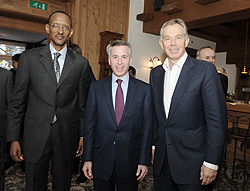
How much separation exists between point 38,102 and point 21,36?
10.9 m

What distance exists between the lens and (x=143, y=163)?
1675 millimetres

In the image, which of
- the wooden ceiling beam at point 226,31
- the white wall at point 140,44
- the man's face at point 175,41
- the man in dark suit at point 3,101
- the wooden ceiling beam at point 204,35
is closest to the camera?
the man's face at point 175,41

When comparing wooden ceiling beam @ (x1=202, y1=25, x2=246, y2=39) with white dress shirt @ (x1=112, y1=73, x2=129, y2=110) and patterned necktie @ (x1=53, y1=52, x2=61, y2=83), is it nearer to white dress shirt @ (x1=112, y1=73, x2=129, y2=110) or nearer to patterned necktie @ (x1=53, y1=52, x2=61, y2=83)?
white dress shirt @ (x1=112, y1=73, x2=129, y2=110)

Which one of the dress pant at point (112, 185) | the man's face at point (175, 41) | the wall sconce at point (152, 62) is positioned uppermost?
the wall sconce at point (152, 62)

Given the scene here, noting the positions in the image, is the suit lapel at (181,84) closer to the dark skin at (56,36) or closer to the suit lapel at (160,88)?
the suit lapel at (160,88)

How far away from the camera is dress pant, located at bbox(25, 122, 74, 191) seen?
5.53 ft

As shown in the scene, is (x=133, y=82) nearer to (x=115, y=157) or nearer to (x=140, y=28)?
(x=115, y=157)

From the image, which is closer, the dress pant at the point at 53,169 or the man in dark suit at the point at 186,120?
the man in dark suit at the point at 186,120

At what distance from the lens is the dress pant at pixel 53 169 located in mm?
1686

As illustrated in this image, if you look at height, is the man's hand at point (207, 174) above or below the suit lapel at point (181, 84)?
below

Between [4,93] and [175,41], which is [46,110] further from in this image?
[175,41]

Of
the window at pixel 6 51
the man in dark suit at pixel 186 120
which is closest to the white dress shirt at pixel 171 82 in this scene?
the man in dark suit at pixel 186 120

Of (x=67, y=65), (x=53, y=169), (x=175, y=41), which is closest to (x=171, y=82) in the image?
(x=175, y=41)

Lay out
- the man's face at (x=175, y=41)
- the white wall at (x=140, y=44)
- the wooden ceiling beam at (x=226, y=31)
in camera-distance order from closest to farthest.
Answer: the man's face at (x=175, y=41) → the white wall at (x=140, y=44) → the wooden ceiling beam at (x=226, y=31)
